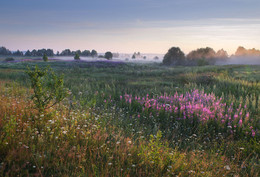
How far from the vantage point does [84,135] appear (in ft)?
13.5

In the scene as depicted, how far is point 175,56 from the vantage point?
192 feet

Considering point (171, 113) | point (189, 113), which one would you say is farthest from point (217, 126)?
point (171, 113)

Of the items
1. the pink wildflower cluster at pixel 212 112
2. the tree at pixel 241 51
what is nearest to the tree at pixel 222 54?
Answer: the tree at pixel 241 51

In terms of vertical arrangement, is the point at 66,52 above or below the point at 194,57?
above

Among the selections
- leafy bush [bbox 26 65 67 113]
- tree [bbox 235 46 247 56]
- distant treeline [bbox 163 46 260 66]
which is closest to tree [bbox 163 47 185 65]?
distant treeline [bbox 163 46 260 66]

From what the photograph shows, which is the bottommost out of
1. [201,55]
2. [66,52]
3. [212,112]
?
[212,112]

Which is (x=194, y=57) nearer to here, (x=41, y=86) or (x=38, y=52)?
(x=41, y=86)

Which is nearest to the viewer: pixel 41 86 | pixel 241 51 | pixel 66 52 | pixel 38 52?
pixel 41 86

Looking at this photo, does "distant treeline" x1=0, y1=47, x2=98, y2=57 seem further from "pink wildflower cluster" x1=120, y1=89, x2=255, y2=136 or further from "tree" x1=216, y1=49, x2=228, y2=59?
"pink wildflower cluster" x1=120, y1=89, x2=255, y2=136

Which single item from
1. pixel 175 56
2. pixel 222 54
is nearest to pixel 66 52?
pixel 175 56

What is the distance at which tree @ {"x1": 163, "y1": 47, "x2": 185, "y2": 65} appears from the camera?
2293 inches

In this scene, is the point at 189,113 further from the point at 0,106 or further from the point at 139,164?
the point at 0,106

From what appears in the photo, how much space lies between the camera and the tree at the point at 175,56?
58.2 metres

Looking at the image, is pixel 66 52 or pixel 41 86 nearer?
pixel 41 86
